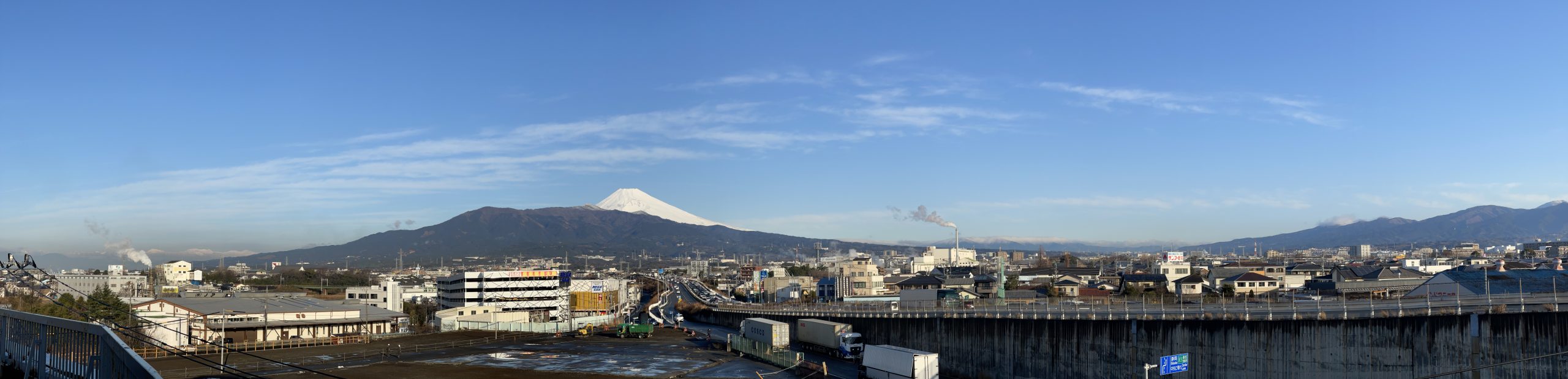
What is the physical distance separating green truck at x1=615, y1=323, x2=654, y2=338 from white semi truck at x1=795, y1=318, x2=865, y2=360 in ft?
48.3

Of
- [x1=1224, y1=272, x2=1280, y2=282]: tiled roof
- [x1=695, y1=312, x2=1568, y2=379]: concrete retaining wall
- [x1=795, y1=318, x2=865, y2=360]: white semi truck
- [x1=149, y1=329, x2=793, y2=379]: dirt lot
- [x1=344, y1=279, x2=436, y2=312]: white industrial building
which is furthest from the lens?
[x1=344, y1=279, x2=436, y2=312]: white industrial building

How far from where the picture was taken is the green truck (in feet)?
220

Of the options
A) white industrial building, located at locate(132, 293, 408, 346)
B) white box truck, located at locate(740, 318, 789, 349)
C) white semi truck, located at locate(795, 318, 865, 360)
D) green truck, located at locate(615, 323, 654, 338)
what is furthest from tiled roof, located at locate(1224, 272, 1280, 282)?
white industrial building, located at locate(132, 293, 408, 346)

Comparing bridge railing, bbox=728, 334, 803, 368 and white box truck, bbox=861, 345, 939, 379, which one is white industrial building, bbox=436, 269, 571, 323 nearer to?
bridge railing, bbox=728, 334, 803, 368

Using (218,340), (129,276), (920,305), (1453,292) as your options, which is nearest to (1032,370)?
(920,305)

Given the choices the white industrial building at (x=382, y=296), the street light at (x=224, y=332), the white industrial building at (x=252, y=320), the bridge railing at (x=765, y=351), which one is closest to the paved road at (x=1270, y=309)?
the bridge railing at (x=765, y=351)

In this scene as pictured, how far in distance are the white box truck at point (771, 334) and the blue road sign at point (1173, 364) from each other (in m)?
27.1

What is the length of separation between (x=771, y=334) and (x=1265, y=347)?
2731 centimetres

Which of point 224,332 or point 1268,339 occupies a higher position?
point 1268,339

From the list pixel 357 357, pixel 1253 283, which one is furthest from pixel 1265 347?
pixel 1253 283

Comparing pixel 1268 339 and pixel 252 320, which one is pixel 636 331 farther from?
pixel 1268 339

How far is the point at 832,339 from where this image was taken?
53125mm

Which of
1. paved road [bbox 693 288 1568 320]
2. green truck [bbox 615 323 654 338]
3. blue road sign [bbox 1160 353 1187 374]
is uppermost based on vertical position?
paved road [bbox 693 288 1568 320]

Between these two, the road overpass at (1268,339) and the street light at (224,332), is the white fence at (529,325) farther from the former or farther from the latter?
the road overpass at (1268,339)
